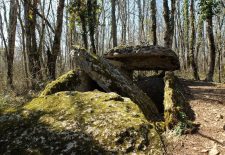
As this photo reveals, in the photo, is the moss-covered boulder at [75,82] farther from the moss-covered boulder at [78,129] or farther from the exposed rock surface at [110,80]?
the moss-covered boulder at [78,129]

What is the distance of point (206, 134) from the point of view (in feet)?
20.2

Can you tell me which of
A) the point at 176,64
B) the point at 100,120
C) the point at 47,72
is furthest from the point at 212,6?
the point at 100,120

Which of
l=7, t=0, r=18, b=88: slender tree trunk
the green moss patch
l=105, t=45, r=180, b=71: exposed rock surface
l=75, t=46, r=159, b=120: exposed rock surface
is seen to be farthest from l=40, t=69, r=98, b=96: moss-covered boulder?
l=7, t=0, r=18, b=88: slender tree trunk

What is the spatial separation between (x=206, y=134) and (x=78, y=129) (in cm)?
321

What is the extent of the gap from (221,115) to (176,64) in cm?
553

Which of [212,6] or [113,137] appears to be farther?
[212,6]

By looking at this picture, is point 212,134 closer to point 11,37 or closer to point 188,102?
point 188,102

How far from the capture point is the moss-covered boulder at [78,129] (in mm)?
3496

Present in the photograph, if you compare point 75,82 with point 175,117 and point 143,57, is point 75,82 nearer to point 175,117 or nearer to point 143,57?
point 175,117

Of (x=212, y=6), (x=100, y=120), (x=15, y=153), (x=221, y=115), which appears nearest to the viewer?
(x=15, y=153)

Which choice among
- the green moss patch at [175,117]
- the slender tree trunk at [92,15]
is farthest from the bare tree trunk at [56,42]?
the green moss patch at [175,117]

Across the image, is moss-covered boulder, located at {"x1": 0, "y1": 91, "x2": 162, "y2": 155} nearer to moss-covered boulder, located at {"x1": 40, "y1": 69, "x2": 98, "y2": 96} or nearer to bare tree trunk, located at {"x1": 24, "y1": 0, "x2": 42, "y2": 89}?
moss-covered boulder, located at {"x1": 40, "y1": 69, "x2": 98, "y2": 96}

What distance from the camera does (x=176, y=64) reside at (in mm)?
12430

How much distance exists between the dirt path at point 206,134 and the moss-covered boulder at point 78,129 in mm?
1769
